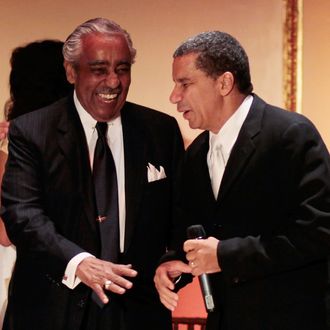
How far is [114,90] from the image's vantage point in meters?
2.50

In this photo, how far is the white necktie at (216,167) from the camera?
2209 mm

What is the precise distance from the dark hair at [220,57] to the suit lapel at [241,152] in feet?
0.44

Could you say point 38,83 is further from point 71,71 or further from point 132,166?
point 132,166

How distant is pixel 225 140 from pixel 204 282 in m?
0.42

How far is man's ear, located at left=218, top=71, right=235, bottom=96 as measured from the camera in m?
2.19

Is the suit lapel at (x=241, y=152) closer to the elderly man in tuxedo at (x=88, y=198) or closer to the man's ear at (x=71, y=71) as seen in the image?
the elderly man in tuxedo at (x=88, y=198)

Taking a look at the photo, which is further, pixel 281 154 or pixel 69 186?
pixel 69 186

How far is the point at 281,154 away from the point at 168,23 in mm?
1495

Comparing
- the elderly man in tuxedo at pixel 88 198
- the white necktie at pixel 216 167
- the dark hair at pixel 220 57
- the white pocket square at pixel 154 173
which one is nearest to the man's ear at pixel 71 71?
the elderly man in tuxedo at pixel 88 198

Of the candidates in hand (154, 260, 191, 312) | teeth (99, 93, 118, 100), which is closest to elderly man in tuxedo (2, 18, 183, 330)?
teeth (99, 93, 118, 100)

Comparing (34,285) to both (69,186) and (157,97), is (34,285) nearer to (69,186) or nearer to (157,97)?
(69,186)

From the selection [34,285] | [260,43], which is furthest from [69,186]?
[260,43]

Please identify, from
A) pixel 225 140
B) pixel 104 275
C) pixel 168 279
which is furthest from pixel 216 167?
pixel 104 275

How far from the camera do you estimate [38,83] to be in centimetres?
298
